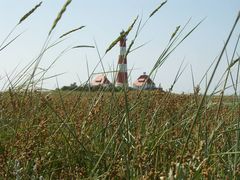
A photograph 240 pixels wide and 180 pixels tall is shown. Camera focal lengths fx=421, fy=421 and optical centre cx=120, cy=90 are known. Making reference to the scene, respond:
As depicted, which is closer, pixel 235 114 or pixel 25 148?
pixel 25 148

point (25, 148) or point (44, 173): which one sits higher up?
point (25, 148)

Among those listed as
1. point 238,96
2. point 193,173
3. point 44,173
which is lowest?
point 44,173

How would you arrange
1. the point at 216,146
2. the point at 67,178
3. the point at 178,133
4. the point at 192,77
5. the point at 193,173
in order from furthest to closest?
the point at 192,77
the point at 178,133
the point at 216,146
the point at 67,178
the point at 193,173

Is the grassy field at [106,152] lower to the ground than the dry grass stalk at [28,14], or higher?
lower

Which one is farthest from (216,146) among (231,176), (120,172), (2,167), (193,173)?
(2,167)

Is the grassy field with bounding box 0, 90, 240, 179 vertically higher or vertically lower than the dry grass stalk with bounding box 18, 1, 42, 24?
lower

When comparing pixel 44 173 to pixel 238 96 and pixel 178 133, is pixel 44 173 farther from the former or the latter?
pixel 238 96

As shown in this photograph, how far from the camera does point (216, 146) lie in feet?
6.12

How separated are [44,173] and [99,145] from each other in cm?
31

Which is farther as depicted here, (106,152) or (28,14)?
(28,14)

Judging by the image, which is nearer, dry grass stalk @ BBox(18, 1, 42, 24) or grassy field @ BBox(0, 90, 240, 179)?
grassy field @ BBox(0, 90, 240, 179)

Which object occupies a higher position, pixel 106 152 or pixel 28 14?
pixel 28 14

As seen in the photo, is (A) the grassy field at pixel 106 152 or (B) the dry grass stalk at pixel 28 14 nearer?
(A) the grassy field at pixel 106 152

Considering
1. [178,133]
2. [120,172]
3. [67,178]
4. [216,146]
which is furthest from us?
[178,133]
